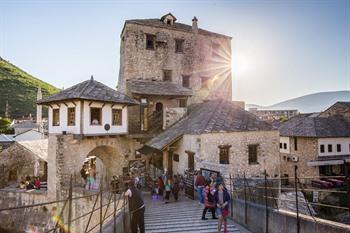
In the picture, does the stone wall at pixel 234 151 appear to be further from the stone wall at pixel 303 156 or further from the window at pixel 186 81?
the stone wall at pixel 303 156

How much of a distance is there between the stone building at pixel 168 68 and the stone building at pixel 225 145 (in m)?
4.56

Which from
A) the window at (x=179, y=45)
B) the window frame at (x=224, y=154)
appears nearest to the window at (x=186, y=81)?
the window at (x=179, y=45)

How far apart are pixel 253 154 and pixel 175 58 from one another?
14394mm

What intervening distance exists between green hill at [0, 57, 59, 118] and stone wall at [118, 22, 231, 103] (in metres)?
47.0

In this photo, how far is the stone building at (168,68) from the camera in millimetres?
23422

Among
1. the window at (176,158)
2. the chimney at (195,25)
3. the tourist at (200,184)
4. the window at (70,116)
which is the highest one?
the chimney at (195,25)

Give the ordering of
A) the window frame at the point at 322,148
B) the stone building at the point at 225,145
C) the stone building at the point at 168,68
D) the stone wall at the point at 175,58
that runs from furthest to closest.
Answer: the window frame at the point at 322,148
the stone wall at the point at 175,58
the stone building at the point at 168,68
the stone building at the point at 225,145

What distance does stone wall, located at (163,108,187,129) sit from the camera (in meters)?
22.0

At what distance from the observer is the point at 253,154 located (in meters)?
17.8

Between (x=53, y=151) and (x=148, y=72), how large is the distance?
12.3m

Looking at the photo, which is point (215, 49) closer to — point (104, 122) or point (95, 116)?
point (104, 122)

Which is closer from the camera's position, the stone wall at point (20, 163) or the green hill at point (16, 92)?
the stone wall at point (20, 163)

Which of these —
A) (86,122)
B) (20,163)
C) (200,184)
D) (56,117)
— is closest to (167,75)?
(86,122)

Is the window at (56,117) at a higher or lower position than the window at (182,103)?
lower
